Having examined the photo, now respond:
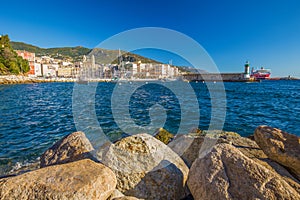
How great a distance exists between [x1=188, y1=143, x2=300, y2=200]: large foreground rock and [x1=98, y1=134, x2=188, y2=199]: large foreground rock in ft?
1.48

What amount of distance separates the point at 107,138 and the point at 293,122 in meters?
12.2

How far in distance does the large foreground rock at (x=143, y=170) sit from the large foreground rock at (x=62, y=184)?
1.32ft

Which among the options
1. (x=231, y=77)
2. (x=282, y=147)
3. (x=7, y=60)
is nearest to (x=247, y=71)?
(x=231, y=77)

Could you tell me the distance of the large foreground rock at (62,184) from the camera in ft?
6.50

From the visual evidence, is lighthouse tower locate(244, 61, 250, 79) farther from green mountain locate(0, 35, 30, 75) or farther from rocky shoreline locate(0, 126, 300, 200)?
green mountain locate(0, 35, 30, 75)

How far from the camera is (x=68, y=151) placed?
3.43 meters

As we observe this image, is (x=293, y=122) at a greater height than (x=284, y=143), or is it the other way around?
(x=284, y=143)

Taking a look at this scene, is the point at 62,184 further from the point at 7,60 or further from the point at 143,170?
the point at 7,60

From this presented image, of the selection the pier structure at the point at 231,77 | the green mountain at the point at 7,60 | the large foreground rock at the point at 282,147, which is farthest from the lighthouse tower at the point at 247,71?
the green mountain at the point at 7,60

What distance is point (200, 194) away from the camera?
2355 mm

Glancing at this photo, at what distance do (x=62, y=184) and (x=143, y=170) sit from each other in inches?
51.4

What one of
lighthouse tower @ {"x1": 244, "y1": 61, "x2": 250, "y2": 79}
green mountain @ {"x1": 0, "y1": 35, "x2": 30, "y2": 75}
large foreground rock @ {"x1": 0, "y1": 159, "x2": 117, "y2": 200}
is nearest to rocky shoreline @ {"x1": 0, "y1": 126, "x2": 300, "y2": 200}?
large foreground rock @ {"x1": 0, "y1": 159, "x2": 117, "y2": 200}

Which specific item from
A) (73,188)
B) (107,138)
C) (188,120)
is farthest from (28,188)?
(188,120)

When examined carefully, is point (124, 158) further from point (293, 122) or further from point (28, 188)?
point (293, 122)
